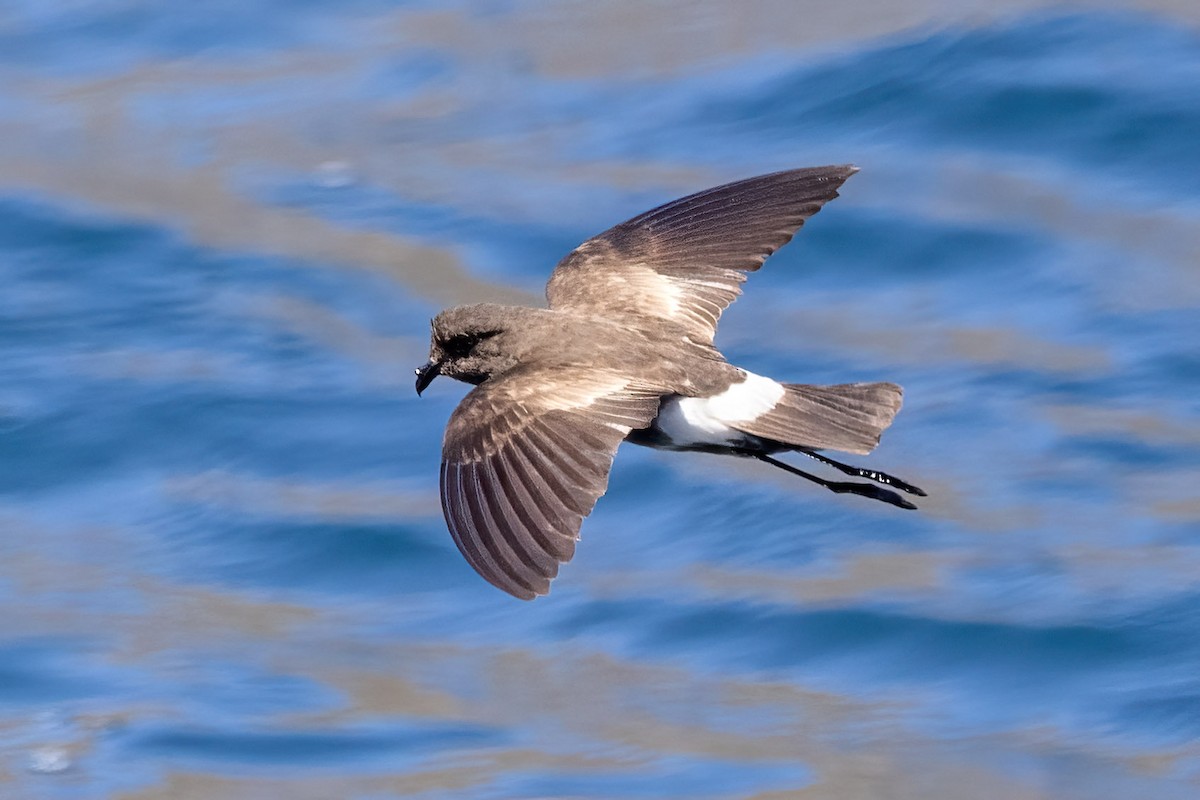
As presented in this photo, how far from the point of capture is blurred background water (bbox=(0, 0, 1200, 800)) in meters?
7.00

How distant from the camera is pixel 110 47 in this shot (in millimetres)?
10945

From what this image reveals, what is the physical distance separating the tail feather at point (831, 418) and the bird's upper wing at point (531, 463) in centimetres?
34

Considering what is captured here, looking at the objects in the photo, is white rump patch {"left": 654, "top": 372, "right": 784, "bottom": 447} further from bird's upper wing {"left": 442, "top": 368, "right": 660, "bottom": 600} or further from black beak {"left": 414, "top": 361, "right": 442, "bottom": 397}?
black beak {"left": 414, "top": 361, "right": 442, "bottom": 397}

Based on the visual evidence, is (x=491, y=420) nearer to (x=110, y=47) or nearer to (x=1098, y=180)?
(x=1098, y=180)

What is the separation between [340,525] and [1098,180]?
3.89 meters

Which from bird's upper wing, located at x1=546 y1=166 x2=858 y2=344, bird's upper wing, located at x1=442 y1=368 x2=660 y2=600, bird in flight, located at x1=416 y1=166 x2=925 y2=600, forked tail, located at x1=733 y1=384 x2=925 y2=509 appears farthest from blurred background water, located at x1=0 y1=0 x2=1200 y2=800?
bird's upper wing, located at x1=442 y1=368 x2=660 y2=600

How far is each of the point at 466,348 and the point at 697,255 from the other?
948 millimetres

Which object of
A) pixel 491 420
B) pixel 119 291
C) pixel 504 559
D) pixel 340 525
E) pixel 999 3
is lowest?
pixel 504 559

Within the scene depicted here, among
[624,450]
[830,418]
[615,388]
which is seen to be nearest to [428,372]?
[615,388]

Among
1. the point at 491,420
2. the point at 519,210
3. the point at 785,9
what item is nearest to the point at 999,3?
the point at 785,9

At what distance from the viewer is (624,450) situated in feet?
26.2

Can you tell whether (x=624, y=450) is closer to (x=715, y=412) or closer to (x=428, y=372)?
(x=428, y=372)

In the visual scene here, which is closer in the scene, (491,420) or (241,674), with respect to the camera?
(491,420)

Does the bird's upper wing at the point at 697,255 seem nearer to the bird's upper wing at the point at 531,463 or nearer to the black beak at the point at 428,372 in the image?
the black beak at the point at 428,372
